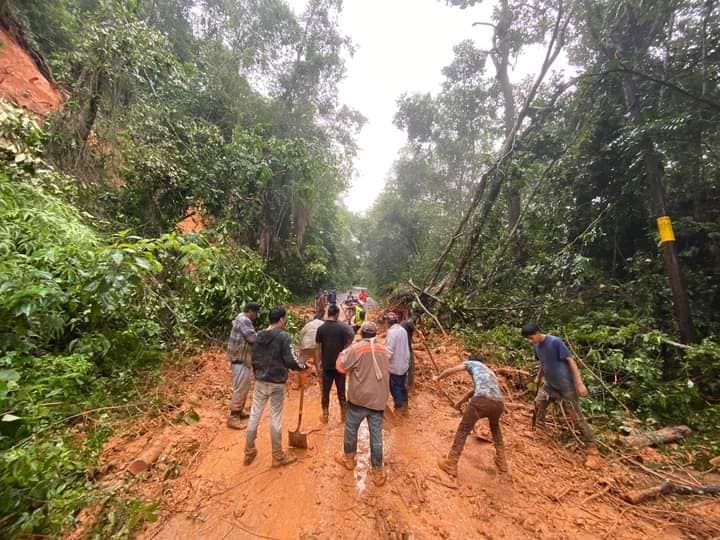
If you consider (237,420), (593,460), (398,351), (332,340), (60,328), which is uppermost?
(60,328)

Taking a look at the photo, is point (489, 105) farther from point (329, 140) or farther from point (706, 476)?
point (706, 476)

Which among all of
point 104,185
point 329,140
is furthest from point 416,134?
point 104,185

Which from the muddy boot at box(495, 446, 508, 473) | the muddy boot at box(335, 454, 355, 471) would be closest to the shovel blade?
the muddy boot at box(335, 454, 355, 471)

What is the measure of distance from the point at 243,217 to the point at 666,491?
1113 centimetres

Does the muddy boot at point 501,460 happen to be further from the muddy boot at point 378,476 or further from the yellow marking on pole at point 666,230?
the yellow marking on pole at point 666,230

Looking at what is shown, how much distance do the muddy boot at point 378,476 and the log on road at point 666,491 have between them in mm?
2554

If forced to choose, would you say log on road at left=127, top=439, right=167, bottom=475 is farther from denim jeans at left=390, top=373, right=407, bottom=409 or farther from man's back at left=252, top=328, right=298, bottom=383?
denim jeans at left=390, top=373, right=407, bottom=409

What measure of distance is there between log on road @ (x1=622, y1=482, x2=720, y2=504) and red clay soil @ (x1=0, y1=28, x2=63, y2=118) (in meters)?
12.7

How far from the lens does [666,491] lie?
3.15 m

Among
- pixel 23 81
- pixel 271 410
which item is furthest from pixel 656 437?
pixel 23 81

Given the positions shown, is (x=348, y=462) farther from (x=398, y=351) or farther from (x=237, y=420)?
(x=237, y=420)

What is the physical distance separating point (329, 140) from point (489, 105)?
8931 mm

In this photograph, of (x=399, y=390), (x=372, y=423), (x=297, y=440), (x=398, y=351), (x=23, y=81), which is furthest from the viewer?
(x=23, y=81)

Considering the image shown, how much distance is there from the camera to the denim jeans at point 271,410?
11.1 ft
